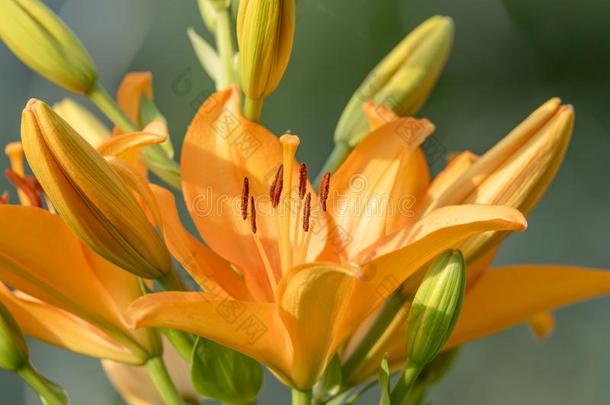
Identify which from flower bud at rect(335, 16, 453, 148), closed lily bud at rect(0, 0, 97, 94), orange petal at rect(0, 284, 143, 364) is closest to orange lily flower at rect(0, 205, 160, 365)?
orange petal at rect(0, 284, 143, 364)

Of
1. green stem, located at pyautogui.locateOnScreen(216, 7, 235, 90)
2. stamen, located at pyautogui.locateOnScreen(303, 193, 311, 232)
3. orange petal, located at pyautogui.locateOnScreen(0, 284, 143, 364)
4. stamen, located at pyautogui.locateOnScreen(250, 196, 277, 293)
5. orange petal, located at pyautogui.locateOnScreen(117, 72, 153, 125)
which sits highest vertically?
green stem, located at pyautogui.locateOnScreen(216, 7, 235, 90)

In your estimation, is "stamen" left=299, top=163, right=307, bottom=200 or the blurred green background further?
the blurred green background

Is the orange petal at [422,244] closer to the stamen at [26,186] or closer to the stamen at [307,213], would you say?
the stamen at [307,213]

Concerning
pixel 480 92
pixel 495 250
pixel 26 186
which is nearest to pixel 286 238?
pixel 495 250

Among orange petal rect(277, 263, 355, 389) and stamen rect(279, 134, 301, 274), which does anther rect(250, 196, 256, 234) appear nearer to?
stamen rect(279, 134, 301, 274)

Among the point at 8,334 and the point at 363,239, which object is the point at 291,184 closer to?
the point at 363,239

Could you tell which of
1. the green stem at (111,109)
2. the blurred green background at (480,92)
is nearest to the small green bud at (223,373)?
the green stem at (111,109)

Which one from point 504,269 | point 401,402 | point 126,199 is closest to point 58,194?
point 126,199

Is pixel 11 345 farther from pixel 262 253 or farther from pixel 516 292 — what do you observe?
pixel 516 292
